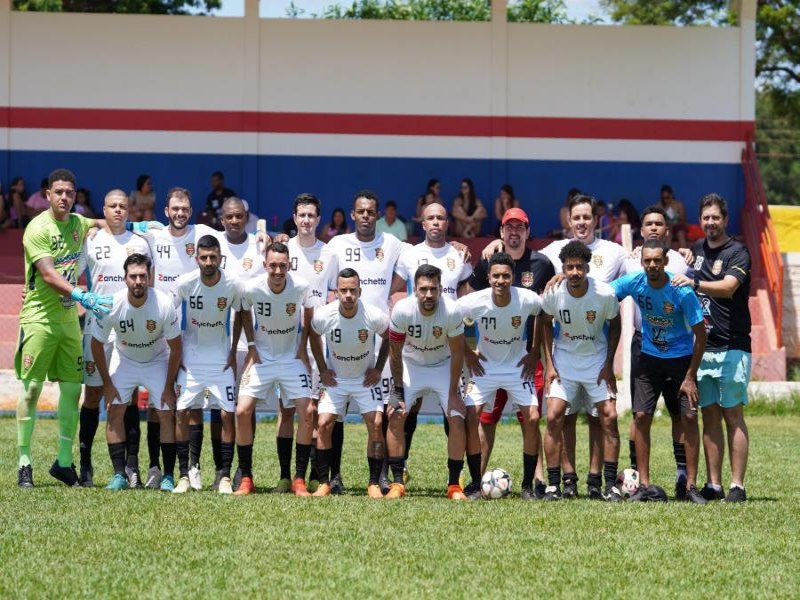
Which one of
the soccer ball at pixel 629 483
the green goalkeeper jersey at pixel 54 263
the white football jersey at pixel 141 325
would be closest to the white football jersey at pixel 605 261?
the soccer ball at pixel 629 483

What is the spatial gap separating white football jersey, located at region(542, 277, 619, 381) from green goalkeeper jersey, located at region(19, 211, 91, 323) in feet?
12.5

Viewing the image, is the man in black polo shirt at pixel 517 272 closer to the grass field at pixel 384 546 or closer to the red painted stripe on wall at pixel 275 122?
the grass field at pixel 384 546

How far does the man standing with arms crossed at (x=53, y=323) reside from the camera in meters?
10.7

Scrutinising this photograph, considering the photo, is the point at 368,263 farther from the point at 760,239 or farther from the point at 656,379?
the point at 760,239

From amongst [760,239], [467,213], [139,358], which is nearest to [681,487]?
[139,358]

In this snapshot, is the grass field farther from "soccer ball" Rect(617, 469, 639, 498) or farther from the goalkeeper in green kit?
"soccer ball" Rect(617, 469, 639, 498)

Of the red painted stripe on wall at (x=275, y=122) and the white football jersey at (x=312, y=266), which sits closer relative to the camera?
the white football jersey at (x=312, y=266)

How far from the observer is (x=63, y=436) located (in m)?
10.9

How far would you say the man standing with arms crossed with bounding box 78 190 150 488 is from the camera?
11.0 m

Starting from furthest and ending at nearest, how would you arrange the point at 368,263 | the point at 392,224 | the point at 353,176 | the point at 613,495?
the point at 353,176 → the point at 392,224 → the point at 368,263 → the point at 613,495

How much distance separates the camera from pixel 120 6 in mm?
31203

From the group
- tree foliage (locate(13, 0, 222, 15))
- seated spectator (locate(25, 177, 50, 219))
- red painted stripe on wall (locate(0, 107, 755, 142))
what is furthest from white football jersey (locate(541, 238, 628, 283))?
tree foliage (locate(13, 0, 222, 15))

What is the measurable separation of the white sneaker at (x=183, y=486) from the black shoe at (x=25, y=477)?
1179mm

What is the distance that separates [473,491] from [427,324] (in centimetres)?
133
